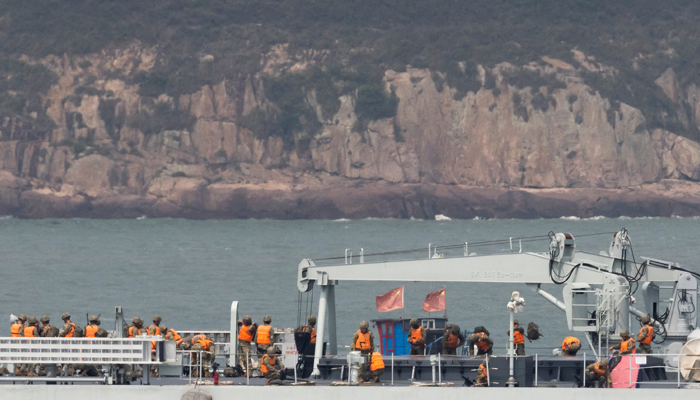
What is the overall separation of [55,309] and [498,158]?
107m

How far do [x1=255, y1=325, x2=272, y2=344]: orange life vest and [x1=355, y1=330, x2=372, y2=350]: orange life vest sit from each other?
232 centimetres

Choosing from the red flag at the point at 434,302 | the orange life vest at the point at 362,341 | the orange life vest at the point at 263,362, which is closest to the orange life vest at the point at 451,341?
the orange life vest at the point at 362,341

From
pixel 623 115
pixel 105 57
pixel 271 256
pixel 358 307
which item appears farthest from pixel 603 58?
pixel 358 307

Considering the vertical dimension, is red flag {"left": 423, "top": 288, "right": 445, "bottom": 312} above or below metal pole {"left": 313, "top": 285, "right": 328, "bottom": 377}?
above

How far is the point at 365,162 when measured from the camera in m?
164

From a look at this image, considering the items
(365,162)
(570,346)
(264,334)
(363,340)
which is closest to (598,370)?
(570,346)

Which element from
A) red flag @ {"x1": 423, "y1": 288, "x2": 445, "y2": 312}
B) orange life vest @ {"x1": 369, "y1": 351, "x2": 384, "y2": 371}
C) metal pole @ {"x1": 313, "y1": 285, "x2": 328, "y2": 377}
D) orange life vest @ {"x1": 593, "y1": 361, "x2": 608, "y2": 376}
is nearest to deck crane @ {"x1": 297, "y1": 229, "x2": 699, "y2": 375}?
metal pole @ {"x1": 313, "y1": 285, "x2": 328, "y2": 377}

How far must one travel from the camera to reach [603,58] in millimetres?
180250

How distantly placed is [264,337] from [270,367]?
50.3 inches

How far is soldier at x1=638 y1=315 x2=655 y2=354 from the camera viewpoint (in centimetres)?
2183

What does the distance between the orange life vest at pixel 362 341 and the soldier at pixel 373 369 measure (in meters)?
0.26

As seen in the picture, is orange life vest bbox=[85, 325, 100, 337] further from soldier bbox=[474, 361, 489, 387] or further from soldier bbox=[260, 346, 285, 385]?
soldier bbox=[474, 361, 489, 387]

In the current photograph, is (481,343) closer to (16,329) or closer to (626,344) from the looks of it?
(626,344)

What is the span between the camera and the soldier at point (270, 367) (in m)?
22.4
